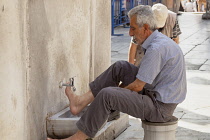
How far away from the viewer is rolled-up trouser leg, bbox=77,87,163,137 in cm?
399

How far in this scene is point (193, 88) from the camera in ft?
25.4

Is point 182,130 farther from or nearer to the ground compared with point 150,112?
nearer to the ground

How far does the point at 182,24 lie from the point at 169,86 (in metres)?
15.0

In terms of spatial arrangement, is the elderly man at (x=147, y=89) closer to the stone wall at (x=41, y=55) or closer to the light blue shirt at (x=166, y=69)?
the light blue shirt at (x=166, y=69)

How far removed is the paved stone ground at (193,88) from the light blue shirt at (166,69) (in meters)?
1.12

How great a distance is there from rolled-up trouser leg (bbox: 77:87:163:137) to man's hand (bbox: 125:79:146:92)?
3 cm

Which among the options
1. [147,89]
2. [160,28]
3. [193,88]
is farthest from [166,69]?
[193,88]

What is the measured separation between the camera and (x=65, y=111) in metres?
4.84

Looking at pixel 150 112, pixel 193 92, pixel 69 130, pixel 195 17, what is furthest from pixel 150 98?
pixel 195 17

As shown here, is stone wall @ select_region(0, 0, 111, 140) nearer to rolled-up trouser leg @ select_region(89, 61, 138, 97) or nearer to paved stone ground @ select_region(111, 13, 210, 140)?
rolled-up trouser leg @ select_region(89, 61, 138, 97)

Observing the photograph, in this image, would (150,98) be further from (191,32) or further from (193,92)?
(191,32)

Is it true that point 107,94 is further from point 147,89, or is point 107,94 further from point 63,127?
point 63,127

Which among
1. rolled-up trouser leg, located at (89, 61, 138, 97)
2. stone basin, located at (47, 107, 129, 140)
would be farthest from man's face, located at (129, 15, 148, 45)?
stone basin, located at (47, 107, 129, 140)

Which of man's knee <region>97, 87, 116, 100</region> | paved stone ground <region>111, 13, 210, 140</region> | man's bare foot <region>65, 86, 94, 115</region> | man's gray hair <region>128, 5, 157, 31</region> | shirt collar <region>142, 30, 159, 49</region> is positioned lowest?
paved stone ground <region>111, 13, 210, 140</region>
